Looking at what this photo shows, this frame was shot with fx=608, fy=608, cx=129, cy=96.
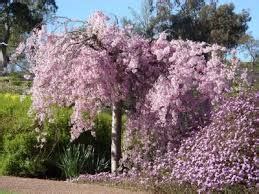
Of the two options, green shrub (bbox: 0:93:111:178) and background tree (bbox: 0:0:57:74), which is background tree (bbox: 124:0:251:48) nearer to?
background tree (bbox: 0:0:57:74)

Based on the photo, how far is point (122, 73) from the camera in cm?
1123

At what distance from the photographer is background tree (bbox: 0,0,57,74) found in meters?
57.9

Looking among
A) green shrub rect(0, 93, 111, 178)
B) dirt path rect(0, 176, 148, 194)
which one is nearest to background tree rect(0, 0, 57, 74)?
green shrub rect(0, 93, 111, 178)

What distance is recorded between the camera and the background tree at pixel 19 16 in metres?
57.9

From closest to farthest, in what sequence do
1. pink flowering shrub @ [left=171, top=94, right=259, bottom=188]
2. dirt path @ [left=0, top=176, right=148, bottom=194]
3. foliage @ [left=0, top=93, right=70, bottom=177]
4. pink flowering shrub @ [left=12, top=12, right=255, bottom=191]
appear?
pink flowering shrub @ [left=171, top=94, right=259, bottom=188], dirt path @ [left=0, top=176, right=148, bottom=194], pink flowering shrub @ [left=12, top=12, right=255, bottom=191], foliage @ [left=0, top=93, right=70, bottom=177]

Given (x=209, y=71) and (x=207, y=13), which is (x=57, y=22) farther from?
(x=207, y=13)

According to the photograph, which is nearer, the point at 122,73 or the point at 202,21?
the point at 122,73

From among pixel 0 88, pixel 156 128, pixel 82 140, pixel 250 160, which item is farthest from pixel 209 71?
pixel 0 88

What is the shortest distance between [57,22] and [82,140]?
323 centimetres

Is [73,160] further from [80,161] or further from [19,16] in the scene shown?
[19,16]

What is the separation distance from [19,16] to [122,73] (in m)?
48.4

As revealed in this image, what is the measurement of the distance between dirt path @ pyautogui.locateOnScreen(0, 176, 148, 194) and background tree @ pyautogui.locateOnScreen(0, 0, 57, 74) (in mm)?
45849

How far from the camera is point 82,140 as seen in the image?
13570mm

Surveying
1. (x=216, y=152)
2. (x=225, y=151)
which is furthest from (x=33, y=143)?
(x=225, y=151)
